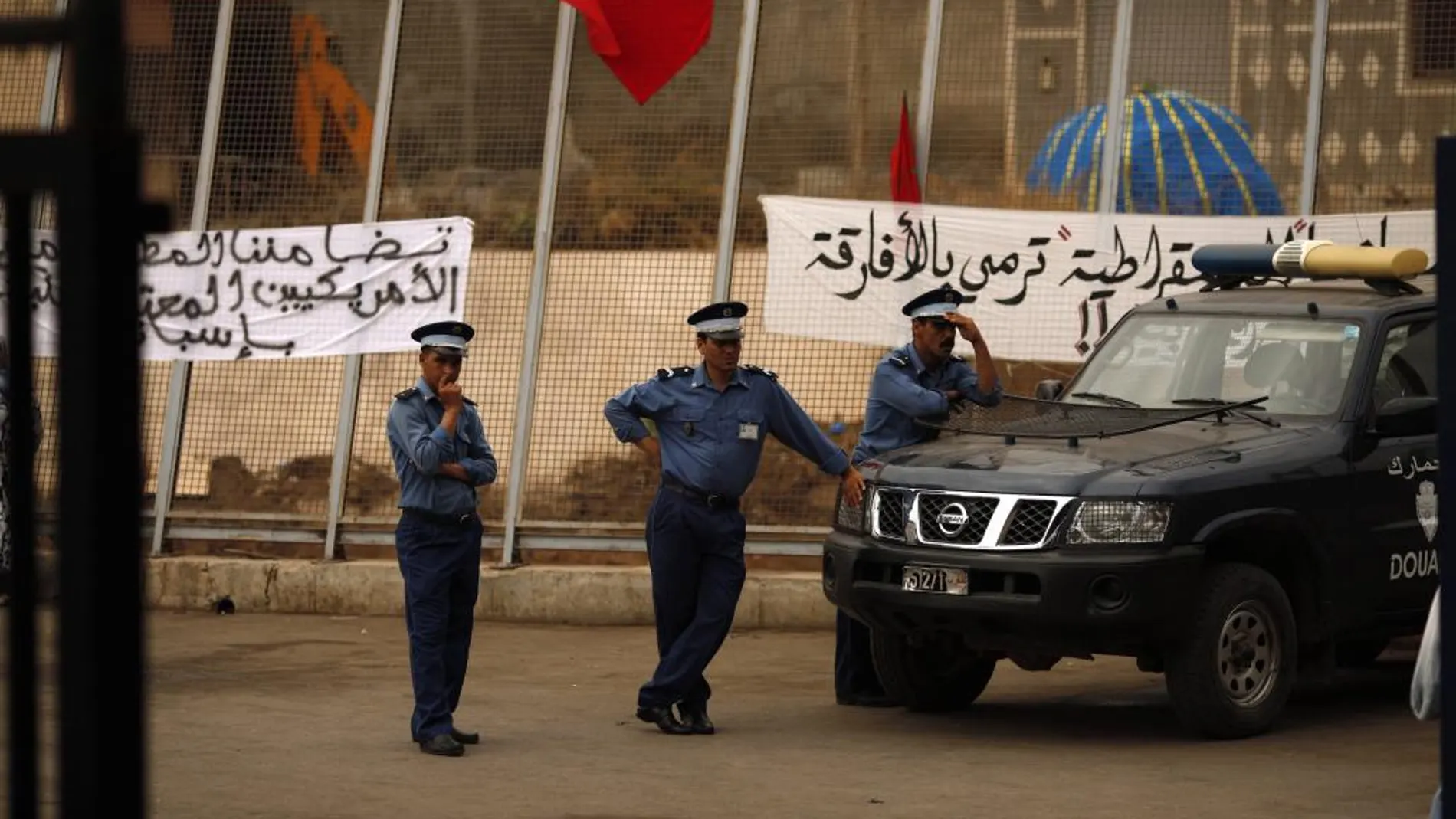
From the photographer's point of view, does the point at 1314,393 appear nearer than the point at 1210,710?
No

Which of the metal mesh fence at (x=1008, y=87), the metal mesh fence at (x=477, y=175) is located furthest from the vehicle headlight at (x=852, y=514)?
the metal mesh fence at (x=477, y=175)

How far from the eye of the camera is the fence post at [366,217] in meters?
14.8

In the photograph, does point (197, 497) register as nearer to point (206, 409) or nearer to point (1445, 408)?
point (206, 409)

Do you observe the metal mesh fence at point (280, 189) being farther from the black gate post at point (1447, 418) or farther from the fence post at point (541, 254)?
the black gate post at point (1447, 418)

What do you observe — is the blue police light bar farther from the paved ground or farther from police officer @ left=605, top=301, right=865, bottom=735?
police officer @ left=605, top=301, right=865, bottom=735

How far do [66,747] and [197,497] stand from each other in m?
12.5

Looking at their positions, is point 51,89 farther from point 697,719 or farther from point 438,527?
point 697,719

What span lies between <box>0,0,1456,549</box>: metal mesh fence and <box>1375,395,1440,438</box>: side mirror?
14.0ft

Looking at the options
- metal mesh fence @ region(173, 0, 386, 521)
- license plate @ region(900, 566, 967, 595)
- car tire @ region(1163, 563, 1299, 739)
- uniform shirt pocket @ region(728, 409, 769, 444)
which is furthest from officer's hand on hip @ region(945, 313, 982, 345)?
metal mesh fence @ region(173, 0, 386, 521)

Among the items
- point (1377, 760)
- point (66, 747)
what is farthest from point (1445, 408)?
point (1377, 760)

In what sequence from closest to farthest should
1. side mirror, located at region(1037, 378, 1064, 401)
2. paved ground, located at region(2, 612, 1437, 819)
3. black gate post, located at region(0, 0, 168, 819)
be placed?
black gate post, located at region(0, 0, 168, 819)
paved ground, located at region(2, 612, 1437, 819)
side mirror, located at region(1037, 378, 1064, 401)

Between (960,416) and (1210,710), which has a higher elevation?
(960,416)

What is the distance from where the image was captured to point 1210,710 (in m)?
9.33

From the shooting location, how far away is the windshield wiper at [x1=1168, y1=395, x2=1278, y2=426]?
391 inches
